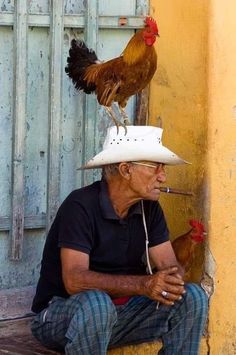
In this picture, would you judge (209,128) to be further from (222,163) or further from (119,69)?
(119,69)

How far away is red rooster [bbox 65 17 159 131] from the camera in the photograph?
5.11 meters

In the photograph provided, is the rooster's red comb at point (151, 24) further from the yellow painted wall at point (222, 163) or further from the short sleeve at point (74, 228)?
the short sleeve at point (74, 228)

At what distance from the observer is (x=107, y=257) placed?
4.75 meters

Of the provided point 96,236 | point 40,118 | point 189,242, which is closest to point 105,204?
point 96,236

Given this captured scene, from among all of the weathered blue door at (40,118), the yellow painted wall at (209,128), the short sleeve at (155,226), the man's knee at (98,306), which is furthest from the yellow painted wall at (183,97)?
the man's knee at (98,306)

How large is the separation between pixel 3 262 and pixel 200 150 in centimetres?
132

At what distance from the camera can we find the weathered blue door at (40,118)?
17.5 feet

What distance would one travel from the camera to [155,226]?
494 cm

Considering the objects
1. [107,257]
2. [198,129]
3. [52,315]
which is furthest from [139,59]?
[52,315]

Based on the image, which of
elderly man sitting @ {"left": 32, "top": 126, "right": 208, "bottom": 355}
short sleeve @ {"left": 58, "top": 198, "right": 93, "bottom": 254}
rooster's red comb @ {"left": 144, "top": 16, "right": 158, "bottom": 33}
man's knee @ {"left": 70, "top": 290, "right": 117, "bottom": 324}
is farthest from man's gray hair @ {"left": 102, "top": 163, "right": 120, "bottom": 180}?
rooster's red comb @ {"left": 144, "top": 16, "right": 158, "bottom": 33}

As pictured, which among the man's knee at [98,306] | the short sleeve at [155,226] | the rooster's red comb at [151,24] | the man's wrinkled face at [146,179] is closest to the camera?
the man's knee at [98,306]

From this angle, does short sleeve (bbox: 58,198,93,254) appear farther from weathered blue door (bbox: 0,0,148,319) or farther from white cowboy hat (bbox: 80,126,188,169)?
weathered blue door (bbox: 0,0,148,319)

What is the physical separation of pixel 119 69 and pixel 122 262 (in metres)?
1.09

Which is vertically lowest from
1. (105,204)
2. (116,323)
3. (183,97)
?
(116,323)
